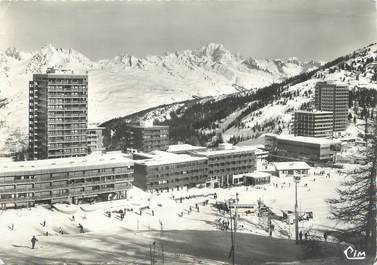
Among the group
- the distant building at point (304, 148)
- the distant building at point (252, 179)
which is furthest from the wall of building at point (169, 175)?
the distant building at point (304, 148)

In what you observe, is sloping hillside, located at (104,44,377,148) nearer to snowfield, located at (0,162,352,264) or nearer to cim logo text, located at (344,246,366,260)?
snowfield, located at (0,162,352,264)

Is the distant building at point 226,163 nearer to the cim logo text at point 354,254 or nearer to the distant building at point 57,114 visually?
the distant building at point 57,114

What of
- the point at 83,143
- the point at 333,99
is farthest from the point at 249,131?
the point at 83,143

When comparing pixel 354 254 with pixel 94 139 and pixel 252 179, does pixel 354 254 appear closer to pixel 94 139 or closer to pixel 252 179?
pixel 252 179

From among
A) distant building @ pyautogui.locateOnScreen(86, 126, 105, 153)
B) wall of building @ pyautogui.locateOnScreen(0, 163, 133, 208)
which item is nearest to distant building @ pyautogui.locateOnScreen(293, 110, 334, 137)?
distant building @ pyautogui.locateOnScreen(86, 126, 105, 153)

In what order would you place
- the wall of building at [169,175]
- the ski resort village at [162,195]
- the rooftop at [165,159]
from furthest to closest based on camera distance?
1. the rooftop at [165,159]
2. the wall of building at [169,175]
3. the ski resort village at [162,195]

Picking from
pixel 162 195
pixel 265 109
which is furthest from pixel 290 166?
pixel 265 109

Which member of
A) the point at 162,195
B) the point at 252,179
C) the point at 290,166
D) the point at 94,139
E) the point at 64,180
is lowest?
the point at 162,195
